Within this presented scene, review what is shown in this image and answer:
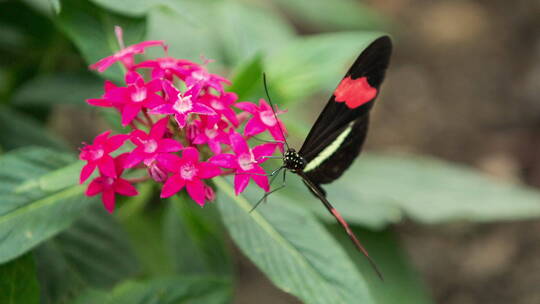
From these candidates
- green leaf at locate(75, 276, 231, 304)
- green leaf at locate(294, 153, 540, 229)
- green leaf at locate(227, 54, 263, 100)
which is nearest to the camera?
green leaf at locate(75, 276, 231, 304)

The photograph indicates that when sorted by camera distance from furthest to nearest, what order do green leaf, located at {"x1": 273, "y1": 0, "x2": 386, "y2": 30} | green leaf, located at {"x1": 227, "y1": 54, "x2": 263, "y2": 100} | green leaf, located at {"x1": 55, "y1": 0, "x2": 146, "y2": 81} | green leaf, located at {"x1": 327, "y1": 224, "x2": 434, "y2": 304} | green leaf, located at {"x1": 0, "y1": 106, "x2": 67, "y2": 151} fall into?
green leaf, located at {"x1": 273, "y1": 0, "x2": 386, "y2": 30} < green leaf, located at {"x1": 327, "y1": 224, "x2": 434, "y2": 304} < green leaf, located at {"x1": 0, "y1": 106, "x2": 67, "y2": 151} < green leaf, located at {"x1": 227, "y1": 54, "x2": 263, "y2": 100} < green leaf, located at {"x1": 55, "y1": 0, "x2": 146, "y2": 81}

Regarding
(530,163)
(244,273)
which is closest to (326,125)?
(244,273)

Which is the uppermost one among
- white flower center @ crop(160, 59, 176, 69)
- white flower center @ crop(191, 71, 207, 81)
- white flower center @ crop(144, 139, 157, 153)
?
white flower center @ crop(160, 59, 176, 69)

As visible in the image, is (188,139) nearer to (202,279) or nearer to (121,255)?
(202,279)

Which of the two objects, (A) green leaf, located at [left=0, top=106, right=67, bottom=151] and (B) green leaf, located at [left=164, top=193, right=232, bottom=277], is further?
(A) green leaf, located at [left=0, top=106, right=67, bottom=151]

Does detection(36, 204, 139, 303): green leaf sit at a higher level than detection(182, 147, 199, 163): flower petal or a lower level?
lower

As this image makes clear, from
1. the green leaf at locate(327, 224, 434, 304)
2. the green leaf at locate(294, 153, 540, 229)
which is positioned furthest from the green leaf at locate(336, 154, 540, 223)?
the green leaf at locate(327, 224, 434, 304)

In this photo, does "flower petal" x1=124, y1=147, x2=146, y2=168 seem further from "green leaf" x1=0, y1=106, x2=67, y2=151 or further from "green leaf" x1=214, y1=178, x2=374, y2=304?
"green leaf" x1=0, y1=106, x2=67, y2=151
